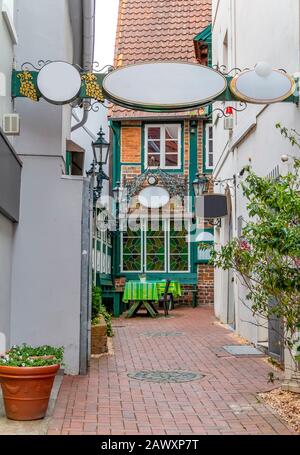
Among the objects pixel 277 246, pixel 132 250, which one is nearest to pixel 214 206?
pixel 132 250

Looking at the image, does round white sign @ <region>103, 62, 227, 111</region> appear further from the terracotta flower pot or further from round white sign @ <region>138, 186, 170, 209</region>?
round white sign @ <region>138, 186, 170, 209</region>

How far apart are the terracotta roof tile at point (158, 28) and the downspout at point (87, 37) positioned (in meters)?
9.22

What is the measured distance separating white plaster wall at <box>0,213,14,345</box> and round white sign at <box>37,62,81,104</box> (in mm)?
1620

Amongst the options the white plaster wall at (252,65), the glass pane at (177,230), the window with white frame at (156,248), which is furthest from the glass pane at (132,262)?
the white plaster wall at (252,65)

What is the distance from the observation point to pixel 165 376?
8312 millimetres

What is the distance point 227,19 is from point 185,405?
975 centimetres

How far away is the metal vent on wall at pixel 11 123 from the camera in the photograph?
7.56 metres

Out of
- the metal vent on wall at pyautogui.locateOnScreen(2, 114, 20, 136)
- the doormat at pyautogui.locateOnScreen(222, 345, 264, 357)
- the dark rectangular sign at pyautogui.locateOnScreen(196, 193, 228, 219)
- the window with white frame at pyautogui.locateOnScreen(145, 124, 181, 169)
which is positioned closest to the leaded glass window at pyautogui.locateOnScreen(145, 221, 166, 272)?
the window with white frame at pyautogui.locateOnScreen(145, 124, 181, 169)

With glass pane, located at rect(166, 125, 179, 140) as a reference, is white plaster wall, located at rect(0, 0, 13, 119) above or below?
below

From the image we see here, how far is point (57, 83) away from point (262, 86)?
2548 mm

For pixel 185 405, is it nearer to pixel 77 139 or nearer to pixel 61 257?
pixel 61 257

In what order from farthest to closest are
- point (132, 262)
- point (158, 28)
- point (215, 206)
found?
point (158, 28)
point (132, 262)
point (215, 206)

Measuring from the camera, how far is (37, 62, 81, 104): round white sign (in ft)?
25.7

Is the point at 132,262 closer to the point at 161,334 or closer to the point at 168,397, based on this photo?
the point at 161,334
